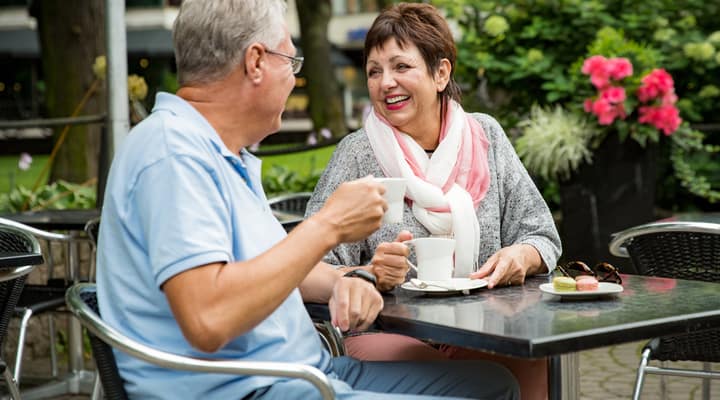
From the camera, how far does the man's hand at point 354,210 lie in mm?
2238

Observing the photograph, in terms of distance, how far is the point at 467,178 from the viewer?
3.30 meters

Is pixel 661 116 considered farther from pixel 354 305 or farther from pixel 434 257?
pixel 354 305

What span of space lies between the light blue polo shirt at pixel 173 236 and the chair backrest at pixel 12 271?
1.06m

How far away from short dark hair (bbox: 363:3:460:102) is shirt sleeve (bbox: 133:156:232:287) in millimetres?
1333

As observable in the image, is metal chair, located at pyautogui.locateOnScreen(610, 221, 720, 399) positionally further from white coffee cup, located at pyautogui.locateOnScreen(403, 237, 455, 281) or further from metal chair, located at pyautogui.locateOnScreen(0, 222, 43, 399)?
metal chair, located at pyautogui.locateOnScreen(0, 222, 43, 399)

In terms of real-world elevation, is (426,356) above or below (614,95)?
below

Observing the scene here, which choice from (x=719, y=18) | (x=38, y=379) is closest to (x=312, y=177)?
(x=38, y=379)

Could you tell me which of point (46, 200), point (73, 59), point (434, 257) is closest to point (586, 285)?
point (434, 257)

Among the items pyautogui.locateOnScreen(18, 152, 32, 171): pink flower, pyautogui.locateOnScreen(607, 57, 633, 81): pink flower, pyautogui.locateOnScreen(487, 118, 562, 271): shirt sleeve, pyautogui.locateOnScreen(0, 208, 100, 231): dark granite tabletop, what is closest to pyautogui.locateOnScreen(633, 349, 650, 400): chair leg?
pyautogui.locateOnScreen(487, 118, 562, 271): shirt sleeve

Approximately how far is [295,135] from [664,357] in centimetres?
2825

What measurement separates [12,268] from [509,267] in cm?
146

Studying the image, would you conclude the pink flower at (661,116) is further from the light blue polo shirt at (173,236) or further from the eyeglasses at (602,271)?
the light blue polo shirt at (173,236)

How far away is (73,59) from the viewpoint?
33.0 ft

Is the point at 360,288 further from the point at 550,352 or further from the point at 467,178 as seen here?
the point at 467,178
